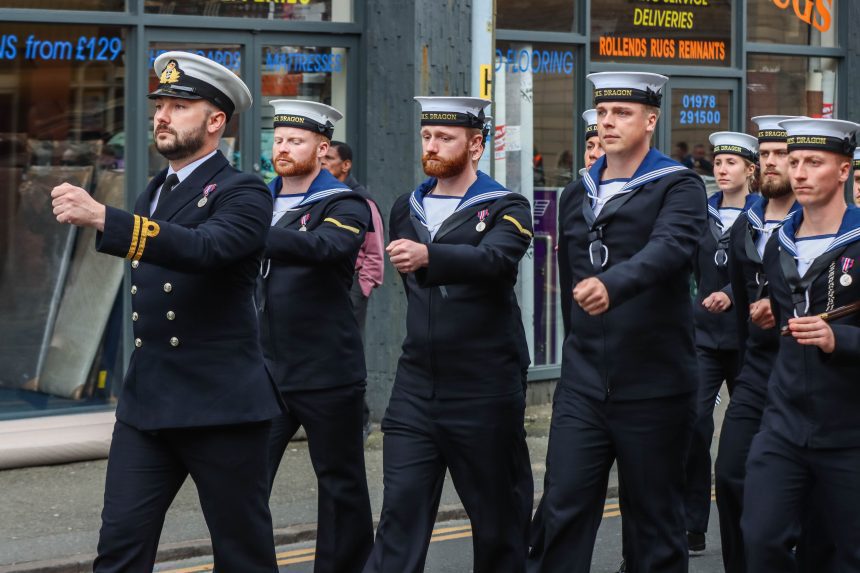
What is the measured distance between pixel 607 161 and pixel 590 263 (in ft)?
1.41

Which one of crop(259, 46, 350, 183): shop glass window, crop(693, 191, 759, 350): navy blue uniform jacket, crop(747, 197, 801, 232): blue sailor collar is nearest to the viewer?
crop(747, 197, 801, 232): blue sailor collar

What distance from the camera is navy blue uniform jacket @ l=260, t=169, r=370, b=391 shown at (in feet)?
22.5

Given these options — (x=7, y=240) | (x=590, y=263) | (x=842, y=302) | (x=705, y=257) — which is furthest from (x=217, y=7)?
(x=842, y=302)

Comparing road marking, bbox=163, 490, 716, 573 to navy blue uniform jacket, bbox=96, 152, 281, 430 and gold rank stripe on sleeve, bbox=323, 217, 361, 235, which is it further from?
navy blue uniform jacket, bbox=96, 152, 281, 430

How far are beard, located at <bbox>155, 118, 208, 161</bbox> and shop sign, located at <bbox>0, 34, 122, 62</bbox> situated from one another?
515cm

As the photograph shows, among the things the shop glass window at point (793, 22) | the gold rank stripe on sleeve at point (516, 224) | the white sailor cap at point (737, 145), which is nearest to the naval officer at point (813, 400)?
the gold rank stripe on sleeve at point (516, 224)

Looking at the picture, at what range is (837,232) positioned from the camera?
596 cm

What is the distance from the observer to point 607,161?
20.4 ft

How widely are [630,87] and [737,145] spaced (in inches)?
135

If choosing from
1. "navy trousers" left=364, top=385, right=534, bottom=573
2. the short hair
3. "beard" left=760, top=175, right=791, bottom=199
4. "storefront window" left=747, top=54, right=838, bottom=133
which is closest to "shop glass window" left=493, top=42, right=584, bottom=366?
the short hair

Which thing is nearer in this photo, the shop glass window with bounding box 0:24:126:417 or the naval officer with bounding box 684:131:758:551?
the naval officer with bounding box 684:131:758:551

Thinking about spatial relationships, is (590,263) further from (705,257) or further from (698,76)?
(698,76)

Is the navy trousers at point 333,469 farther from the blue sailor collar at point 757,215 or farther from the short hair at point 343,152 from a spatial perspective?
the short hair at point 343,152

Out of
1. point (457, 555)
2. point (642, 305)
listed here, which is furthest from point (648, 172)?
point (457, 555)
